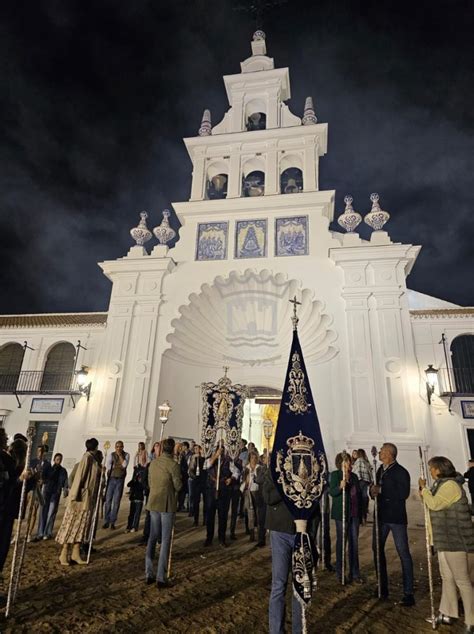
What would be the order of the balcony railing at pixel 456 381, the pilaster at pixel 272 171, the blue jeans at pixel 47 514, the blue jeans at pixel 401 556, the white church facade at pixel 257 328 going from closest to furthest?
the blue jeans at pixel 401 556 → the blue jeans at pixel 47 514 → the balcony railing at pixel 456 381 → the white church facade at pixel 257 328 → the pilaster at pixel 272 171

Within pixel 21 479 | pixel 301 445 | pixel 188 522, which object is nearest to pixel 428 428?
pixel 188 522

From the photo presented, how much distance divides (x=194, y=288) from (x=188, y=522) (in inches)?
310

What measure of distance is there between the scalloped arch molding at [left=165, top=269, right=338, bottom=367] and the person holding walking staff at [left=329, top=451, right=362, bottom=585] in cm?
851

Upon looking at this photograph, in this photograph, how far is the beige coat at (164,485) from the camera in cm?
429

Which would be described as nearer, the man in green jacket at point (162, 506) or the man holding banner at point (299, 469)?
the man holding banner at point (299, 469)

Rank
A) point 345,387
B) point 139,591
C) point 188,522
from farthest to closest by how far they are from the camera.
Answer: point 345,387, point 188,522, point 139,591

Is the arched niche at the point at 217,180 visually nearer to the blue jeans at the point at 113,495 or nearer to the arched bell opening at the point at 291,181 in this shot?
the arched bell opening at the point at 291,181

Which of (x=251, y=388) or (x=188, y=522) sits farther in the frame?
(x=251, y=388)

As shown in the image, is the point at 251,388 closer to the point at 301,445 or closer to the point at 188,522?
the point at 188,522

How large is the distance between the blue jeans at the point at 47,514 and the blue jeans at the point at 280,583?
481 cm

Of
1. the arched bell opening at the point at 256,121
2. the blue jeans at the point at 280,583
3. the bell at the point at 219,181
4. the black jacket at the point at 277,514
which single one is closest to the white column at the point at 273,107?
the arched bell opening at the point at 256,121

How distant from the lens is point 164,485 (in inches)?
172

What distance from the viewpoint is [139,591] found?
399 centimetres

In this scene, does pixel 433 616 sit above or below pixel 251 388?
below
